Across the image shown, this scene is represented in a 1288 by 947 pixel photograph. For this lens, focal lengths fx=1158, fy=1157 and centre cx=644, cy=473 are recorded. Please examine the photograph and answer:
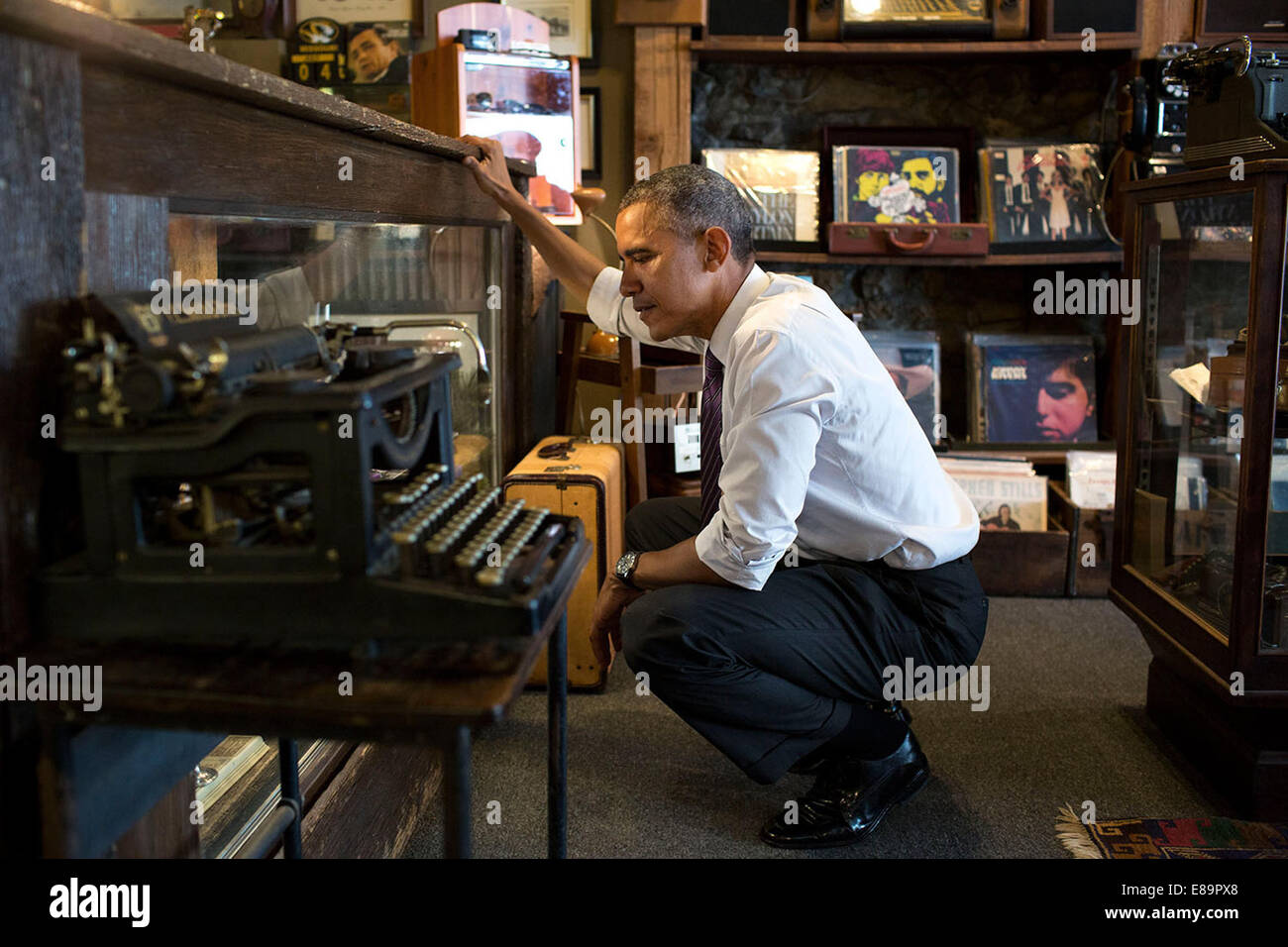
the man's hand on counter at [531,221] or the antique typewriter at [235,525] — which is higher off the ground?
the man's hand on counter at [531,221]

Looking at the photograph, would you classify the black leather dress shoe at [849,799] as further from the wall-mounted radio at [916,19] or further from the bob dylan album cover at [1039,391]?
the wall-mounted radio at [916,19]

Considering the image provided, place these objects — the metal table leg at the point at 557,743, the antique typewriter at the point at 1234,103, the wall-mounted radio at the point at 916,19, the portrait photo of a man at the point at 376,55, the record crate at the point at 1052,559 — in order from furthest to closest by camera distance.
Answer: the portrait photo of a man at the point at 376,55, the wall-mounted radio at the point at 916,19, the record crate at the point at 1052,559, the antique typewriter at the point at 1234,103, the metal table leg at the point at 557,743

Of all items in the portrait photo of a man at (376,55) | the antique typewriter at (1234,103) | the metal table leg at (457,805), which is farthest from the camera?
the portrait photo of a man at (376,55)

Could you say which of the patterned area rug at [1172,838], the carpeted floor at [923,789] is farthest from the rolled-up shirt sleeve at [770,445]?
the patterned area rug at [1172,838]

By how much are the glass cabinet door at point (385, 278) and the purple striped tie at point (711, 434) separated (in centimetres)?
46

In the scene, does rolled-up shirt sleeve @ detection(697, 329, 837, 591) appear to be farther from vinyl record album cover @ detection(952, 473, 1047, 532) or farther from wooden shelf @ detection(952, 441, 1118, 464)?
wooden shelf @ detection(952, 441, 1118, 464)

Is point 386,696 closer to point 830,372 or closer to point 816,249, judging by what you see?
point 830,372

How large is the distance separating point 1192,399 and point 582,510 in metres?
1.45

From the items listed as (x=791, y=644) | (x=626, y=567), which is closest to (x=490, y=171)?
(x=626, y=567)

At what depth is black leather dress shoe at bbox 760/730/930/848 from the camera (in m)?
2.27

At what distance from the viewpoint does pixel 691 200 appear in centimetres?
222

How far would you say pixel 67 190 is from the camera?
3.68 ft

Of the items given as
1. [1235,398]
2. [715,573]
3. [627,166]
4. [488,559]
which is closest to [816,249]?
[627,166]

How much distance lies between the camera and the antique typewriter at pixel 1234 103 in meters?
2.35
